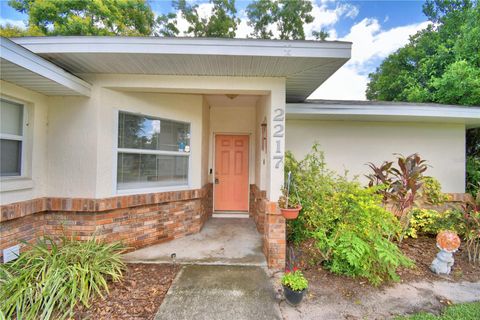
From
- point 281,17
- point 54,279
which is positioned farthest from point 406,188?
point 281,17

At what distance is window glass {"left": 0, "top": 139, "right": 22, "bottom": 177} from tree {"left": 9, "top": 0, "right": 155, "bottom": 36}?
9761 mm

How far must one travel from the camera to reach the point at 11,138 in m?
Answer: 2.59

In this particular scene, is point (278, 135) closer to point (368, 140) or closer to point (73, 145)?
point (368, 140)

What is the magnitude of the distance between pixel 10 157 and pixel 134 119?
1.55 meters

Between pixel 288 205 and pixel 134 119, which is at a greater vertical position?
pixel 134 119

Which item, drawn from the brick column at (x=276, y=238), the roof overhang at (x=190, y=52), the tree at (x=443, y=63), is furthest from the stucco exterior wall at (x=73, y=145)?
the tree at (x=443, y=63)

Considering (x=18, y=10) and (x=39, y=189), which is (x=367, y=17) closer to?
(x=39, y=189)

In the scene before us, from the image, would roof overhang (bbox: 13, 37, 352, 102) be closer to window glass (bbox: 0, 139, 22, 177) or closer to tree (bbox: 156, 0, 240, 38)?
window glass (bbox: 0, 139, 22, 177)

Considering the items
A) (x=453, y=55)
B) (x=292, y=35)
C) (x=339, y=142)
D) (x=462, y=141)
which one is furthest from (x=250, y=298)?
(x=292, y=35)

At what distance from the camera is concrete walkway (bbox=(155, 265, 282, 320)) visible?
206cm

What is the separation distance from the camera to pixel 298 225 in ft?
11.4

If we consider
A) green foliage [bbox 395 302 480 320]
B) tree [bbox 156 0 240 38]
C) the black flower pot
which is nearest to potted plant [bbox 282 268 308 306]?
the black flower pot

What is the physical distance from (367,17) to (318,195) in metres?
7.31

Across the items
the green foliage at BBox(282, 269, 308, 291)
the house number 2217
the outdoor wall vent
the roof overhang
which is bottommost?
the green foliage at BBox(282, 269, 308, 291)
